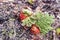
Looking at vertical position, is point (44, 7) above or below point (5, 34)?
above

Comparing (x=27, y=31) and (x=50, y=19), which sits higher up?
(x=50, y=19)

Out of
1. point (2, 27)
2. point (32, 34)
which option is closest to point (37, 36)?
point (32, 34)

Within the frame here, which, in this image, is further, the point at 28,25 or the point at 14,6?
the point at 14,6

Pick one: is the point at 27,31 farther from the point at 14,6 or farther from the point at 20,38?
the point at 14,6

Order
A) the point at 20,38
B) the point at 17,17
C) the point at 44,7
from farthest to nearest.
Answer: the point at 44,7
the point at 17,17
the point at 20,38

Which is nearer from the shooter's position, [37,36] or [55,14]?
[37,36]

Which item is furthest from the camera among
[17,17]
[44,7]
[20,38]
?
[44,7]

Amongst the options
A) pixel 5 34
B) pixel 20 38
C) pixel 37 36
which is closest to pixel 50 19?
pixel 37 36

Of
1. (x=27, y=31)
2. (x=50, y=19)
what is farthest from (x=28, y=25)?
(x=50, y=19)

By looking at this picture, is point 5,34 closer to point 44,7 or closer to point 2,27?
point 2,27
